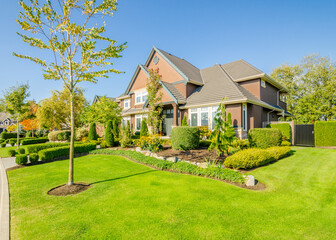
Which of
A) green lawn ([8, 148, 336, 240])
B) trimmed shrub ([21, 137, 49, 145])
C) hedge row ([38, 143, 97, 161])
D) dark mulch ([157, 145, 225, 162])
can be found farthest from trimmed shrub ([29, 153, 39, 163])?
trimmed shrub ([21, 137, 49, 145])

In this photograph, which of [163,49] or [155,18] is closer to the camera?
[155,18]

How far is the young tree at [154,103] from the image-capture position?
18.7 meters

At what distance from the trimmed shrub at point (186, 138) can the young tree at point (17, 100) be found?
17.8 meters

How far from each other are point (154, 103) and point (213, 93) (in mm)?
6469

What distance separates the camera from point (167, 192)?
5488mm

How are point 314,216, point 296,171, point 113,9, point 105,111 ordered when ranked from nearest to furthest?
point 314,216 → point 113,9 → point 296,171 → point 105,111

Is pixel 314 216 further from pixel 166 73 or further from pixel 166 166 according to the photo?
pixel 166 73

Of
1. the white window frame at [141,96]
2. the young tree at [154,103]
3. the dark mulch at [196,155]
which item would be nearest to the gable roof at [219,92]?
the young tree at [154,103]

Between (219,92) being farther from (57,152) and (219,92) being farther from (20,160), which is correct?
(20,160)

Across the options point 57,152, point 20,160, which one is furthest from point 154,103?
point 20,160

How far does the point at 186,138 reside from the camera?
11828mm

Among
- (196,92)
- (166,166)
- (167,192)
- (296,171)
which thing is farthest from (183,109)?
(167,192)

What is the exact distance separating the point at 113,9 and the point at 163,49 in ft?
59.3

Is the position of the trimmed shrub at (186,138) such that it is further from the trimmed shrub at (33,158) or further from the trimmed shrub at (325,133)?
the trimmed shrub at (325,133)
